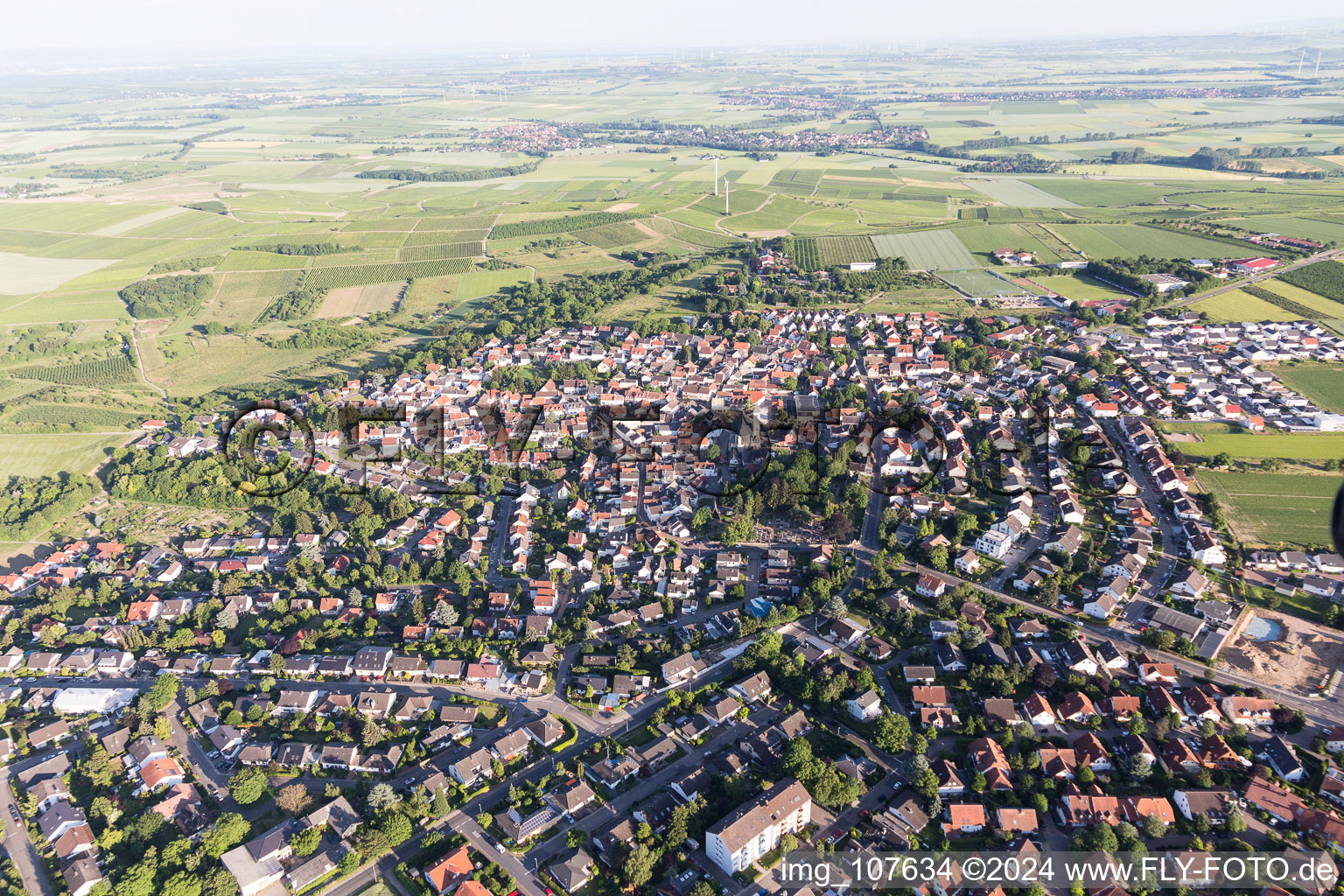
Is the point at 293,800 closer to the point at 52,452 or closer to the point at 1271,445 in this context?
the point at 52,452

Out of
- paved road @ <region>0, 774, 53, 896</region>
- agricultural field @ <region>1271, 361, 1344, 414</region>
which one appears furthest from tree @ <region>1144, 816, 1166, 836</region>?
agricultural field @ <region>1271, 361, 1344, 414</region>

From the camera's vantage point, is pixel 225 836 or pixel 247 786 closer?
pixel 225 836

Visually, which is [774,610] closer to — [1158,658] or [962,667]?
[962,667]

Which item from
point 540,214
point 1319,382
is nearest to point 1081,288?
point 1319,382

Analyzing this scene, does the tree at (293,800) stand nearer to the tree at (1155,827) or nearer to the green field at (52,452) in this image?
the tree at (1155,827)

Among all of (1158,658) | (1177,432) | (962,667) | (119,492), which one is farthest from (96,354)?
(1177,432)

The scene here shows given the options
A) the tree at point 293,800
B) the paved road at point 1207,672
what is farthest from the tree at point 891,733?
the tree at point 293,800
